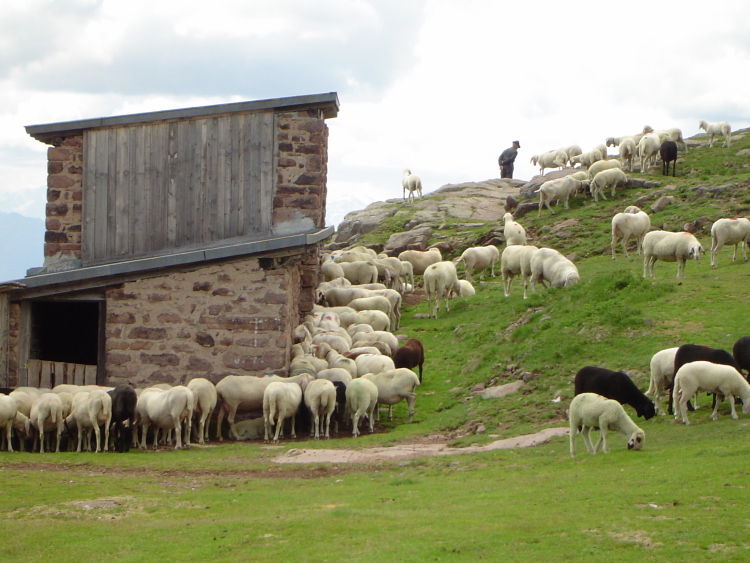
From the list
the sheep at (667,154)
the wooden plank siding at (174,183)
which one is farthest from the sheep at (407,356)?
the sheep at (667,154)

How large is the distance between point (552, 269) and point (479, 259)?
7.99 metres

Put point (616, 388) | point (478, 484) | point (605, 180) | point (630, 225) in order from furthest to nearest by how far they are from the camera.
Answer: point (605, 180) < point (630, 225) < point (616, 388) < point (478, 484)

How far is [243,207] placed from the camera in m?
18.6

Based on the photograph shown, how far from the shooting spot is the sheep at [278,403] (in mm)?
15594

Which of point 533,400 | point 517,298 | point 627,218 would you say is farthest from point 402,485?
point 627,218

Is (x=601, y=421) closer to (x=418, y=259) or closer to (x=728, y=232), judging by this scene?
(x=728, y=232)

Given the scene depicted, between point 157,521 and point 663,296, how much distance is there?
44.8 ft

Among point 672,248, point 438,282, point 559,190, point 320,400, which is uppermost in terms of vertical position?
point 559,190

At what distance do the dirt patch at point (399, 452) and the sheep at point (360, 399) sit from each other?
1.58 m

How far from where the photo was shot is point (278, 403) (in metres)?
15.6

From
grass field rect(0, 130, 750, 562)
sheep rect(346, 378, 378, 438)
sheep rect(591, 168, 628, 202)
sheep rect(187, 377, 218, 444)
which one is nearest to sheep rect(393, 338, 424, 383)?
grass field rect(0, 130, 750, 562)

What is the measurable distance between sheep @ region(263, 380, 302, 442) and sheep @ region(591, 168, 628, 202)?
2341 centimetres

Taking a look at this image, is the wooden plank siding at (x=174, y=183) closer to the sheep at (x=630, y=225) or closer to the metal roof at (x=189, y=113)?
the metal roof at (x=189, y=113)

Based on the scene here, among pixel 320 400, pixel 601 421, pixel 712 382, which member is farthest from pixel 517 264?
pixel 601 421
